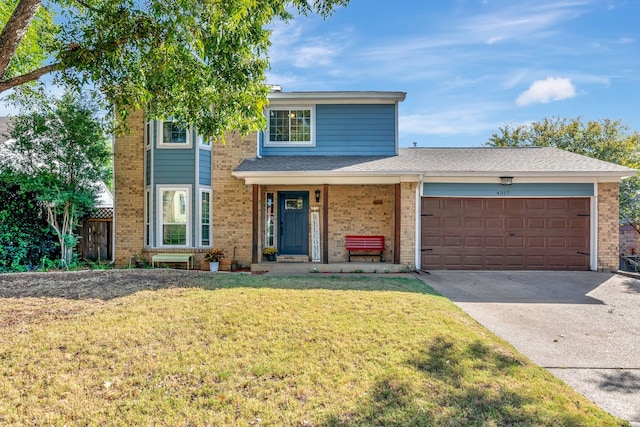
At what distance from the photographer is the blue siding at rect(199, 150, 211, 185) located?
10648mm

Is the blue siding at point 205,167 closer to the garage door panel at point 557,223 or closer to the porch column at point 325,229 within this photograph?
the porch column at point 325,229

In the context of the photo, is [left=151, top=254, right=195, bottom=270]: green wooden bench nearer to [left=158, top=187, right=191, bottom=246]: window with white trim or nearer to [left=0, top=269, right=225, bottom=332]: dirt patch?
[left=158, top=187, right=191, bottom=246]: window with white trim

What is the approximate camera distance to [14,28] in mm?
4895

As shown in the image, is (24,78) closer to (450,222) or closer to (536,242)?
(450,222)

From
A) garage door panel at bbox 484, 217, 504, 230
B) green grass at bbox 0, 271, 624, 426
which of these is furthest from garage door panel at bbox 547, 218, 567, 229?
green grass at bbox 0, 271, 624, 426

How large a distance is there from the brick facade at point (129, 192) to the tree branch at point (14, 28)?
599cm

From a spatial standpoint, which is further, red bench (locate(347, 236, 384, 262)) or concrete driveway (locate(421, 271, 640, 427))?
red bench (locate(347, 236, 384, 262))

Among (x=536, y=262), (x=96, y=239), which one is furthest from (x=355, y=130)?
(x=96, y=239)

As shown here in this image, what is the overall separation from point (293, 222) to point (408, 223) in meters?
3.93

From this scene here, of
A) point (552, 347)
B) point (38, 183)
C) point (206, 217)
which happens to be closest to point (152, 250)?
point (206, 217)

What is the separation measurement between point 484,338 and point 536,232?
7023mm

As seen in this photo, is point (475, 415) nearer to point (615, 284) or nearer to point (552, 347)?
point (552, 347)

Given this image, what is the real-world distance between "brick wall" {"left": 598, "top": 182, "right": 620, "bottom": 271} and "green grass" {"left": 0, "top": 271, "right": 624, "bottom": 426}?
7082 mm

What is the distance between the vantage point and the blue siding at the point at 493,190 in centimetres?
982
